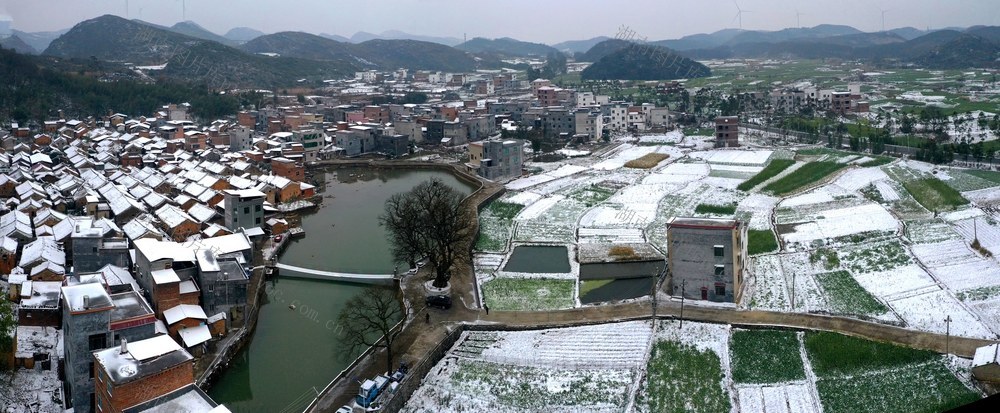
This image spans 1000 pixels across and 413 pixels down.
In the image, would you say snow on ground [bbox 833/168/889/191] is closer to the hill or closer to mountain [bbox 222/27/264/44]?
the hill

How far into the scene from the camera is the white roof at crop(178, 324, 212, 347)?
32.4 ft

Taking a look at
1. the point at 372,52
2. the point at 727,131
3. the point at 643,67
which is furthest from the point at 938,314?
the point at 372,52

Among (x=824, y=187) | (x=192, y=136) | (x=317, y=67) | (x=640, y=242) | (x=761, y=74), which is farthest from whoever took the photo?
(x=317, y=67)

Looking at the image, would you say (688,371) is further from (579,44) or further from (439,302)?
(579,44)

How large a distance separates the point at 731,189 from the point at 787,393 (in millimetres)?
11427

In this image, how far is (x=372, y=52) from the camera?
79.7m

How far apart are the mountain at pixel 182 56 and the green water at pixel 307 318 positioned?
3266 cm

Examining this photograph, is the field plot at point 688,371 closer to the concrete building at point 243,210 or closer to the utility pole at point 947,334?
the utility pole at point 947,334

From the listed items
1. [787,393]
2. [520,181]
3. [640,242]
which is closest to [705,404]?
[787,393]

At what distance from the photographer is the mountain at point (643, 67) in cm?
5762

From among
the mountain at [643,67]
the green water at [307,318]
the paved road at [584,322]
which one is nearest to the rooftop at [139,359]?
the green water at [307,318]

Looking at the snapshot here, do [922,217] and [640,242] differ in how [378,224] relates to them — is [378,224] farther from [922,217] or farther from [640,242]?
[922,217]

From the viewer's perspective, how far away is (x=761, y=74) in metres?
54.9

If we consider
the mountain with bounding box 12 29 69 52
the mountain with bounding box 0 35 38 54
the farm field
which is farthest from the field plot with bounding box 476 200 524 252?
the mountain with bounding box 12 29 69 52
